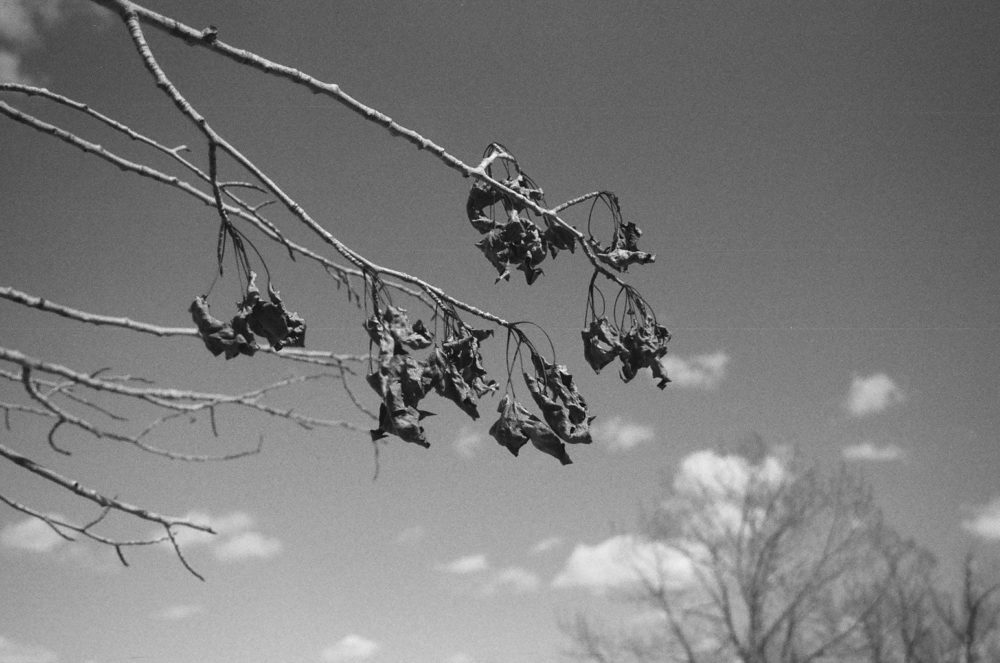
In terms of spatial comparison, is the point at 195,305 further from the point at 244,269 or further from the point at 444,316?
the point at 444,316

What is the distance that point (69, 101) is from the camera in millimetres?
1865

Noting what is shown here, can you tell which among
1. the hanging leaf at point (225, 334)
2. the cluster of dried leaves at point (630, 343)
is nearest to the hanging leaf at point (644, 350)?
the cluster of dried leaves at point (630, 343)

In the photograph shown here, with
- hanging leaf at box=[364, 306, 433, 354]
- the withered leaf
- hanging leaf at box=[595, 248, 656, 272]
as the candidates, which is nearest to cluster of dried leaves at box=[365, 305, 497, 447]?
hanging leaf at box=[364, 306, 433, 354]

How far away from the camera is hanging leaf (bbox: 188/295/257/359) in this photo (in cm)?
130

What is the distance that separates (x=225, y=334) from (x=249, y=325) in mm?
42

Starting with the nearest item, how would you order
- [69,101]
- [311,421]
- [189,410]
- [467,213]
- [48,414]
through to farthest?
[467,213] < [69,101] < [48,414] < [189,410] < [311,421]

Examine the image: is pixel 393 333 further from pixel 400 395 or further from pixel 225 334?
pixel 225 334

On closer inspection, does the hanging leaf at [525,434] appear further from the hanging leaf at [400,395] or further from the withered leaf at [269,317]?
the withered leaf at [269,317]

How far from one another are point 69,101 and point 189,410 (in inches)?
40.1

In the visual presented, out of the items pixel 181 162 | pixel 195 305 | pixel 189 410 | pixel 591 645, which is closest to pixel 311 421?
pixel 189 410

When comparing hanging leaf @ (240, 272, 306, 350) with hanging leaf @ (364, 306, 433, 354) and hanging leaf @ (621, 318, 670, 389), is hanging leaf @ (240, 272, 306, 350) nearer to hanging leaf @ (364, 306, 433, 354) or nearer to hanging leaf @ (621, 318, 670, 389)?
hanging leaf @ (364, 306, 433, 354)

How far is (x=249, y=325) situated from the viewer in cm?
132

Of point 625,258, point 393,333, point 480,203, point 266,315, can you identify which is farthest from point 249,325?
point 625,258

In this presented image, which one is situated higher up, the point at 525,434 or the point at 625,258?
the point at 625,258
